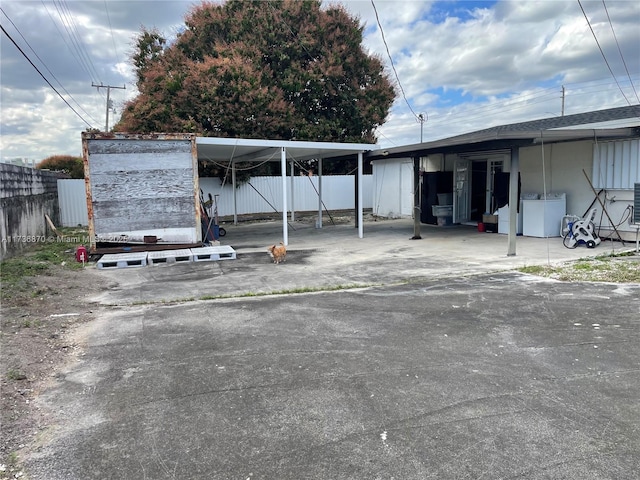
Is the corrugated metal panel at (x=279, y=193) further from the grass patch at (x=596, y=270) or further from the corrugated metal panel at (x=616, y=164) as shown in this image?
the grass patch at (x=596, y=270)

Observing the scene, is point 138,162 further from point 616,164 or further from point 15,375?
point 616,164

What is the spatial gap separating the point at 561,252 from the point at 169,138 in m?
8.84

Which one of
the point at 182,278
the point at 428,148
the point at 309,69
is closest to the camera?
the point at 182,278

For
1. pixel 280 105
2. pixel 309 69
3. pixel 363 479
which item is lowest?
pixel 363 479

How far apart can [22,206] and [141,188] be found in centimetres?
337

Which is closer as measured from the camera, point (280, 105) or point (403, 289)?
point (403, 289)

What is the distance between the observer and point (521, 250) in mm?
9938

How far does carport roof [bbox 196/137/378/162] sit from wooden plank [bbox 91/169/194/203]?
99 centimetres

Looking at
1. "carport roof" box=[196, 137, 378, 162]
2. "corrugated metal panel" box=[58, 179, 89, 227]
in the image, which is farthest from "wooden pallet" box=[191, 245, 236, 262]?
"corrugated metal panel" box=[58, 179, 89, 227]

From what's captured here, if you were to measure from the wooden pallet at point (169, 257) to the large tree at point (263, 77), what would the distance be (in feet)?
28.6

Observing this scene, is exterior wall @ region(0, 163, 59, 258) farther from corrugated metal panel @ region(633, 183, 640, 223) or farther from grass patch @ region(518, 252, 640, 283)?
corrugated metal panel @ region(633, 183, 640, 223)

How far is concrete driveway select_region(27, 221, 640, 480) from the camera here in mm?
2596

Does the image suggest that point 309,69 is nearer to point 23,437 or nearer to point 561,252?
point 561,252

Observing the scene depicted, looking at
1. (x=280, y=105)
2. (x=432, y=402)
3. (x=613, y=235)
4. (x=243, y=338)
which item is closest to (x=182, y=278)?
(x=243, y=338)
